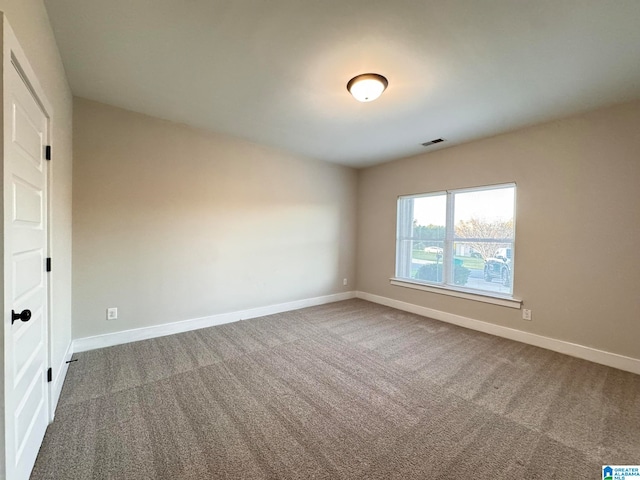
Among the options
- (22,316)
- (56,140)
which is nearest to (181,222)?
(56,140)

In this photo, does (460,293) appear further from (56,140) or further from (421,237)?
(56,140)

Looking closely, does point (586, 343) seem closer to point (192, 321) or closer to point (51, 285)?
point (192, 321)

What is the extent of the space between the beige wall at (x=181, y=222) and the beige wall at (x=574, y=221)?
2.62 metres

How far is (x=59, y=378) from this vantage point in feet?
6.97

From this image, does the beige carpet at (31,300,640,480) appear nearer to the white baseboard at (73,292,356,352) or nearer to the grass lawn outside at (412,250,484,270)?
the white baseboard at (73,292,356,352)

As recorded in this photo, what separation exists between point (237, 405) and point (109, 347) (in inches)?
75.6

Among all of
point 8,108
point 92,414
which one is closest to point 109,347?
point 92,414

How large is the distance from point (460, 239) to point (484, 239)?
0.32 meters

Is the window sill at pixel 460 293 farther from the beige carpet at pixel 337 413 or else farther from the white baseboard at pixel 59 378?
the white baseboard at pixel 59 378

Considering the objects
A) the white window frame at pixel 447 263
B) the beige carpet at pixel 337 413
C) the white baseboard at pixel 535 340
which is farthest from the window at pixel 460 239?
the beige carpet at pixel 337 413

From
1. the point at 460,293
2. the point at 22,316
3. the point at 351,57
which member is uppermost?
the point at 351,57

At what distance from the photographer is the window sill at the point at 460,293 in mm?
3363

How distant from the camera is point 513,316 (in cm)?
333

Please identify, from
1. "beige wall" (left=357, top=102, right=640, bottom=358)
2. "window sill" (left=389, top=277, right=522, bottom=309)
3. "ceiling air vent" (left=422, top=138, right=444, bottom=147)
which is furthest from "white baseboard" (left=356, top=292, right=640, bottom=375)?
"ceiling air vent" (left=422, top=138, right=444, bottom=147)
